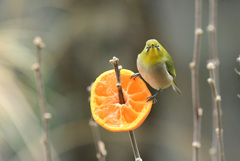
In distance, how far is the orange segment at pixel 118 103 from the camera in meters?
0.40

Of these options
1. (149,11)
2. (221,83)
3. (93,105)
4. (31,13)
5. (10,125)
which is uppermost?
(31,13)

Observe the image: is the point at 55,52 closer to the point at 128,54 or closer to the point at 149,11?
the point at 128,54

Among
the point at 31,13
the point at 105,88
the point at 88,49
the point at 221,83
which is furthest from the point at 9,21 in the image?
the point at 105,88

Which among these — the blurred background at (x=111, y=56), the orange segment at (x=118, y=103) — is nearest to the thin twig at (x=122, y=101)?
the orange segment at (x=118, y=103)

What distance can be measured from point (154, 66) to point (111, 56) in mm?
1203

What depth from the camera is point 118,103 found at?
43 cm

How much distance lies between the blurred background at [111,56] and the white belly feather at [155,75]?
101 cm

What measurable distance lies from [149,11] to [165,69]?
1.29m

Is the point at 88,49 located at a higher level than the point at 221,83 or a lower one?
higher

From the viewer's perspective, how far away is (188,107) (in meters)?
1.87

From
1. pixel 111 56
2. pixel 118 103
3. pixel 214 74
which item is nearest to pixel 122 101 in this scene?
pixel 118 103

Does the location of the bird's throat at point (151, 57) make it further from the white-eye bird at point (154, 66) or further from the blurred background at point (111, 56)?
the blurred background at point (111, 56)

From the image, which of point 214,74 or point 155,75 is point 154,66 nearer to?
point 155,75

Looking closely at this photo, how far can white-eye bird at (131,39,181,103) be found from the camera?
0.46m
